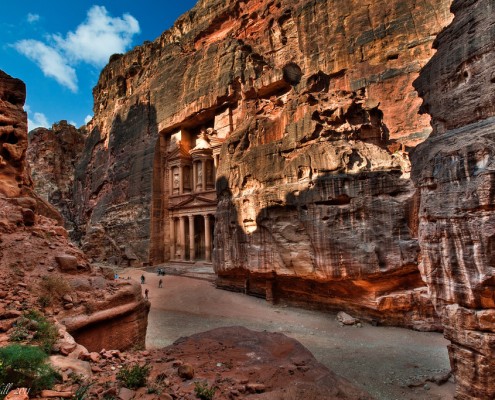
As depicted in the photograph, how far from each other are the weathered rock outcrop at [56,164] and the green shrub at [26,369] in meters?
40.6

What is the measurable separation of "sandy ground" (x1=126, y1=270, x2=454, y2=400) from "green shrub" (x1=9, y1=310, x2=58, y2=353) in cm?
581

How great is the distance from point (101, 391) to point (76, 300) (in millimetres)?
3068

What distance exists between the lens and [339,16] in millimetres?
24047

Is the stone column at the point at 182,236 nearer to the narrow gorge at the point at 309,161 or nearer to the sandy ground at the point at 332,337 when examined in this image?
the narrow gorge at the point at 309,161

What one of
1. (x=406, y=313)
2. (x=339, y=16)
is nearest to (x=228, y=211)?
(x=406, y=313)

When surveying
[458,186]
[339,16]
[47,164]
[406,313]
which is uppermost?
[339,16]

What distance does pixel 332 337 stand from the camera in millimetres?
11578

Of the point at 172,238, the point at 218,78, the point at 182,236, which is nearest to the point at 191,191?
the point at 182,236

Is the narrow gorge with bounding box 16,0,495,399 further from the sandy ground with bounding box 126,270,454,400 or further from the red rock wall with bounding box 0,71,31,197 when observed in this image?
the sandy ground with bounding box 126,270,454,400

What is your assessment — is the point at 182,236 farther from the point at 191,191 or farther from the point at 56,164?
the point at 56,164

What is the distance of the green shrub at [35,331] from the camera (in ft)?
15.7

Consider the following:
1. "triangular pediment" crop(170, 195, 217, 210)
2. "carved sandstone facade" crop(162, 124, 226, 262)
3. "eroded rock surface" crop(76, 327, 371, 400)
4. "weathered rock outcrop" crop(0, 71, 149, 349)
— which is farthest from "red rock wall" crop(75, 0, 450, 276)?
"eroded rock surface" crop(76, 327, 371, 400)

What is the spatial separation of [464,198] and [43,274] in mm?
8763

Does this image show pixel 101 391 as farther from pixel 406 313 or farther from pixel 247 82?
pixel 247 82
